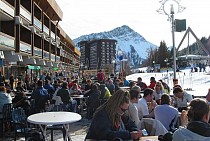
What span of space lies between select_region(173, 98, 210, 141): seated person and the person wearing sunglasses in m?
1.11

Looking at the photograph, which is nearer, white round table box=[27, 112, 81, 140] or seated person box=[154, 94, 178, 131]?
white round table box=[27, 112, 81, 140]

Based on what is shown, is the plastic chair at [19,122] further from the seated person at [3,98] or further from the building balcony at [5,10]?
the building balcony at [5,10]

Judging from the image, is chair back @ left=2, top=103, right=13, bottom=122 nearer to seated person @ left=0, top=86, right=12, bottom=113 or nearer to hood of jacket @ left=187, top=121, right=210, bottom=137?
seated person @ left=0, top=86, right=12, bottom=113

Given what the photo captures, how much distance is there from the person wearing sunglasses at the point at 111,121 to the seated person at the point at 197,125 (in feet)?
3.64

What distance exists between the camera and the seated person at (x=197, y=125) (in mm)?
2990

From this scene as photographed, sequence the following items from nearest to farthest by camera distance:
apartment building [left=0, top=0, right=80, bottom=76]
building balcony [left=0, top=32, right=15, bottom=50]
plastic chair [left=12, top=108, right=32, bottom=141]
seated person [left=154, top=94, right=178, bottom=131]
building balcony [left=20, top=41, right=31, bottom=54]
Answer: seated person [left=154, top=94, right=178, bottom=131]
plastic chair [left=12, top=108, right=32, bottom=141]
building balcony [left=0, top=32, right=15, bottom=50]
apartment building [left=0, top=0, right=80, bottom=76]
building balcony [left=20, top=41, right=31, bottom=54]

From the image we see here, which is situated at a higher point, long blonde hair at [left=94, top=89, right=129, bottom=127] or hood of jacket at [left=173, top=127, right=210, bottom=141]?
long blonde hair at [left=94, top=89, right=129, bottom=127]

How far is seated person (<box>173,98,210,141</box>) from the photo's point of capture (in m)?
2.99

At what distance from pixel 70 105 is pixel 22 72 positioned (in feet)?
91.6

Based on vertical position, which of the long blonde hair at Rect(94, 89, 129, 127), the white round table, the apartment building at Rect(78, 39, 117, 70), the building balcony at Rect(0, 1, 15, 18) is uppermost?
the apartment building at Rect(78, 39, 117, 70)

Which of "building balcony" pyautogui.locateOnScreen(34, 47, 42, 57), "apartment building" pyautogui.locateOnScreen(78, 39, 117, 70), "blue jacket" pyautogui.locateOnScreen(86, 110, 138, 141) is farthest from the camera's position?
"apartment building" pyautogui.locateOnScreen(78, 39, 117, 70)

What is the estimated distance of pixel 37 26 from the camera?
35.5 m

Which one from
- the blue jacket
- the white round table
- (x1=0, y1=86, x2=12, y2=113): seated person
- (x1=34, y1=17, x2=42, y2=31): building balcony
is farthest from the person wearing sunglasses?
(x1=34, y1=17, x2=42, y2=31): building balcony

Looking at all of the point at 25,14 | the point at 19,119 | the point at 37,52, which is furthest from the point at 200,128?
the point at 37,52
